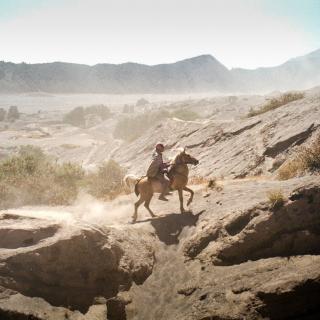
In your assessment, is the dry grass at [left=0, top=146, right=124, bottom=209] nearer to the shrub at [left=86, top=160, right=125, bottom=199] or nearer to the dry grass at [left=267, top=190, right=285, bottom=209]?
the shrub at [left=86, top=160, right=125, bottom=199]

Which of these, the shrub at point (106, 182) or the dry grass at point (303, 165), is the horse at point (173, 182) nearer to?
the dry grass at point (303, 165)

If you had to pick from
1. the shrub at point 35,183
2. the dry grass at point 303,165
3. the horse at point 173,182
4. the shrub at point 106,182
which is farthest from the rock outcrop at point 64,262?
the shrub at point 35,183

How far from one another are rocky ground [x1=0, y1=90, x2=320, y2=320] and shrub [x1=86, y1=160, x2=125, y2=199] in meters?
11.3

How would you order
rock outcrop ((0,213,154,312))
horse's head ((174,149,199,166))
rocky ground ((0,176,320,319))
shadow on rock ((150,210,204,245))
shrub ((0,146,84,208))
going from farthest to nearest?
shrub ((0,146,84,208)) → horse's head ((174,149,199,166)) → shadow on rock ((150,210,204,245)) → rock outcrop ((0,213,154,312)) → rocky ground ((0,176,320,319))

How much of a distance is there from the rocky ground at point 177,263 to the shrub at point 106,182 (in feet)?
37.0

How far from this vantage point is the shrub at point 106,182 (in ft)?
86.2

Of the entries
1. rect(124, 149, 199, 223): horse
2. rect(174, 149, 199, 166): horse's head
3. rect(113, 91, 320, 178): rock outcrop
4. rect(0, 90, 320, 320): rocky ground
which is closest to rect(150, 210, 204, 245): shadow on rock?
rect(0, 90, 320, 320): rocky ground

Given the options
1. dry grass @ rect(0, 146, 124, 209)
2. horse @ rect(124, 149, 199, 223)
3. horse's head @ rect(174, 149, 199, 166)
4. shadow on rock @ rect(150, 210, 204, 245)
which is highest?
horse's head @ rect(174, 149, 199, 166)

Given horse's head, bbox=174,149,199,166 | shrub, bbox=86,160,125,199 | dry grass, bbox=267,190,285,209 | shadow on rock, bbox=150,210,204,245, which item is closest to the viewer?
dry grass, bbox=267,190,285,209

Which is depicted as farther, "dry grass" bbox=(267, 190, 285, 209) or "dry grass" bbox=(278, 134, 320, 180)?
"dry grass" bbox=(278, 134, 320, 180)

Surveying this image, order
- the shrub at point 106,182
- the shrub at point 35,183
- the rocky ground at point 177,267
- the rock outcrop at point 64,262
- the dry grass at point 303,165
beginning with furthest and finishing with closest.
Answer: the shrub at point 106,182 < the shrub at point 35,183 < the dry grass at point 303,165 < the rock outcrop at point 64,262 < the rocky ground at point 177,267

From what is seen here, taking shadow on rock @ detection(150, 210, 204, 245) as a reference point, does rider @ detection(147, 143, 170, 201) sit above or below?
above

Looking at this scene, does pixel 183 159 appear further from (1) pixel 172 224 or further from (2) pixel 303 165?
(2) pixel 303 165

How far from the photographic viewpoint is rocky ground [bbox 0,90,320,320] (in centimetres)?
1034
